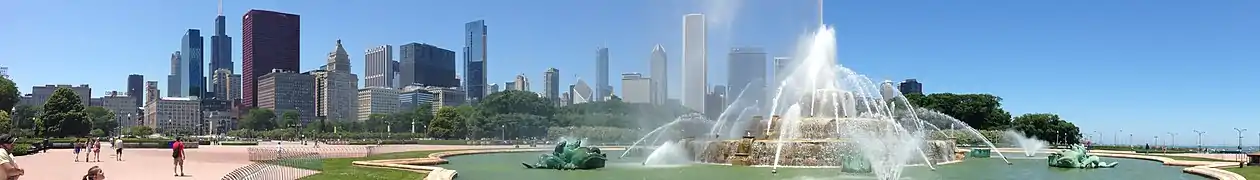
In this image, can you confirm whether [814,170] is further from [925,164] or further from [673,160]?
[673,160]

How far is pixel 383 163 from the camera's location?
30.8 m

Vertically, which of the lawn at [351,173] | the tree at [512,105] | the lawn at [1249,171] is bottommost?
the lawn at [351,173]

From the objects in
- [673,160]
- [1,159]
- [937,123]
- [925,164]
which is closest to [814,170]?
[925,164]

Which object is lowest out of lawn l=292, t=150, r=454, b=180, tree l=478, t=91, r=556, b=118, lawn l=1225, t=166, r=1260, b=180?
lawn l=292, t=150, r=454, b=180

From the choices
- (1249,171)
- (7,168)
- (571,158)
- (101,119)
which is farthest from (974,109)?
(101,119)

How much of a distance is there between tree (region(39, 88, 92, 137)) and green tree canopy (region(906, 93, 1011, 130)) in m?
73.6

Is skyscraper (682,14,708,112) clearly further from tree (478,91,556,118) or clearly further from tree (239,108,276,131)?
tree (239,108,276,131)

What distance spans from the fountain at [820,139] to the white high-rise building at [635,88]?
27910 millimetres

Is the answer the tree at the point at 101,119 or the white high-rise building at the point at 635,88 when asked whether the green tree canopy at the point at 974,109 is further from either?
the tree at the point at 101,119

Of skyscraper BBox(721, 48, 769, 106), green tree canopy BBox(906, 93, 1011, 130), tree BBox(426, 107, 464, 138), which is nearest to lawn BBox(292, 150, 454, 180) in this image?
skyscraper BBox(721, 48, 769, 106)

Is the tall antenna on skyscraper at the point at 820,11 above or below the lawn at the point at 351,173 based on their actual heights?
above

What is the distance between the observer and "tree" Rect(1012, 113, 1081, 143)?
274 feet

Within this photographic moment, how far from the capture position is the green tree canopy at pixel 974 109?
90.9m

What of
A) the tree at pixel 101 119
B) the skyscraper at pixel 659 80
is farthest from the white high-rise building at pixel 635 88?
the tree at pixel 101 119
